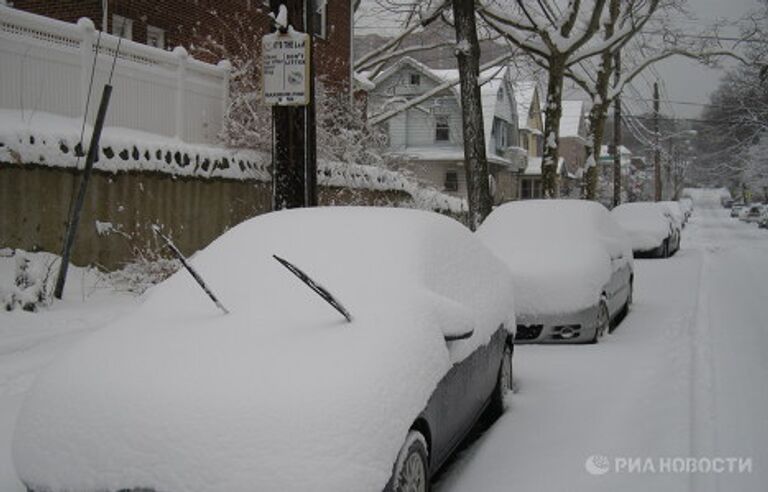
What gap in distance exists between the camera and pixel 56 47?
394 inches

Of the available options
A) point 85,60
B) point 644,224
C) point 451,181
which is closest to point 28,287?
point 85,60

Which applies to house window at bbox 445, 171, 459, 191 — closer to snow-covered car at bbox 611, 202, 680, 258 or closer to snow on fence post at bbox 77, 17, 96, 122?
snow-covered car at bbox 611, 202, 680, 258

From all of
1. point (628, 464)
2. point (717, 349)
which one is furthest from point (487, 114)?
point (628, 464)

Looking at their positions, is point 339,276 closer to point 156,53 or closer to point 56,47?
point 56,47

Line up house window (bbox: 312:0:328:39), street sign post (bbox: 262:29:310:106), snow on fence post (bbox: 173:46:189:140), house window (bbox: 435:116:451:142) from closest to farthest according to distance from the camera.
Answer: street sign post (bbox: 262:29:310:106)
snow on fence post (bbox: 173:46:189:140)
house window (bbox: 312:0:328:39)
house window (bbox: 435:116:451:142)

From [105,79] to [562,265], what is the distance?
6607 mm

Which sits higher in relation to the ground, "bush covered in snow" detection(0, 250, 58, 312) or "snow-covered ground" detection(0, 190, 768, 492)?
"bush covered in snow" detection(0, 250, 58, 312)

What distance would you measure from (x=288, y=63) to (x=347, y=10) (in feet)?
52.5

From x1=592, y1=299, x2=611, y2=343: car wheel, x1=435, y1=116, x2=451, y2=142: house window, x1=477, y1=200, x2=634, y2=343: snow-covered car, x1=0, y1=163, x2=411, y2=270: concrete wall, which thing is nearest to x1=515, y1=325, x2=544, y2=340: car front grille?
x1=477, y1=200, x2=634, y2=343: snow-covered car

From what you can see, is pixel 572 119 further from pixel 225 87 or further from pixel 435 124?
pixel 225 87

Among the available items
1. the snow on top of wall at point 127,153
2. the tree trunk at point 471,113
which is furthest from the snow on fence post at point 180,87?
the tree trunk at point 471,113

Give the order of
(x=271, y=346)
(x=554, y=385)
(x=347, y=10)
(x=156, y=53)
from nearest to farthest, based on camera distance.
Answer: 1. (x=271, y=346)
2. (x=554, y=385)
3. (x=156, y=53)
4. (x=347, y=10)

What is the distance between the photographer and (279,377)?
136 inches

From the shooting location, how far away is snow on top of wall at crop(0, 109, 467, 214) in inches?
349
